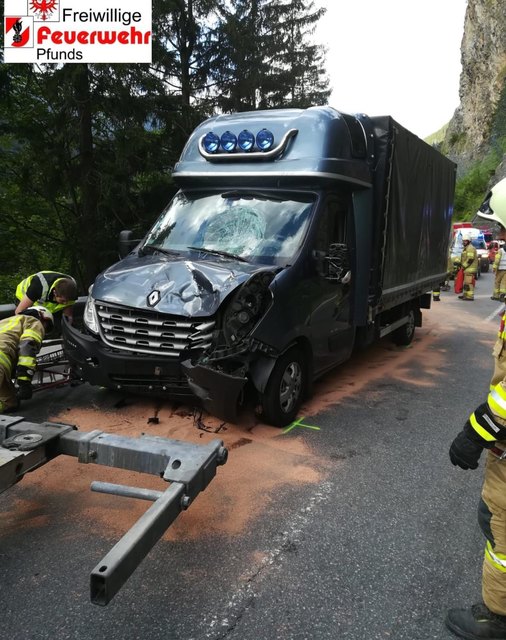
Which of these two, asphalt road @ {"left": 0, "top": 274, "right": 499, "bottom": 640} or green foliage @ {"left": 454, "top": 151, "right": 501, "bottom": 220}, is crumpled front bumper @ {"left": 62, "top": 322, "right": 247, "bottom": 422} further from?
green foliage @ {"left": 454, "top": 151, "right": 501, "bottom": 220}

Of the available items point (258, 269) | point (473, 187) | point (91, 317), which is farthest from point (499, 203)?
point (473, 187)

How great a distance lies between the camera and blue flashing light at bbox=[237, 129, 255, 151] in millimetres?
5246

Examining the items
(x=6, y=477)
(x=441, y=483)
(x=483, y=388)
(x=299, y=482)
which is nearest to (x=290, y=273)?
(x=299, y=482)

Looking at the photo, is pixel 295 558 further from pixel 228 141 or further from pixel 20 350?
pixel 228 141

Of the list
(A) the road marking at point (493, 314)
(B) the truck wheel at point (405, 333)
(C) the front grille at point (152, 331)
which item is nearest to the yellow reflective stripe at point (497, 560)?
(C) the front grille at point (152, 331)

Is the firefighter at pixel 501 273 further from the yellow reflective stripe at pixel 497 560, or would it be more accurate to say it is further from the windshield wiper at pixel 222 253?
the yellow reflective stripe at pixel 497 560

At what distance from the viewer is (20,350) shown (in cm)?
457

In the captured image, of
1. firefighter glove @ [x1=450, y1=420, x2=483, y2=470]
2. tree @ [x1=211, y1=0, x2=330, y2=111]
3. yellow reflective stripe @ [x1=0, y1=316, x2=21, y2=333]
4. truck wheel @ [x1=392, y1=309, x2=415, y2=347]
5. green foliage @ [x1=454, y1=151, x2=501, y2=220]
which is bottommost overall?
truck wheel @ [x1=392, y1=309, x2=415, y2=347]

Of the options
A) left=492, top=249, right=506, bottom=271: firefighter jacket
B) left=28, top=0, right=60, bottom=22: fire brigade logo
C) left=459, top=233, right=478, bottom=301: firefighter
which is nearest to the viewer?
left=28, top=0, right=60, bottom=22: fire brigade logo

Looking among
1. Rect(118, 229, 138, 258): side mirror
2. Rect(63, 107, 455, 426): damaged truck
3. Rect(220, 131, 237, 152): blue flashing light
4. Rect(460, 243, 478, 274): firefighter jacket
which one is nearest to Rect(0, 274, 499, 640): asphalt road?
Rect(63, 107, 455, 426): damaged truck

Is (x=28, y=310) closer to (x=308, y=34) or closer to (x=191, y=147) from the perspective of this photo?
(x=191, y=147)

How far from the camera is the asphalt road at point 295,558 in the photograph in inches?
95.0

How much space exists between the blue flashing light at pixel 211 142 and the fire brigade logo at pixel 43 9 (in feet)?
20.7

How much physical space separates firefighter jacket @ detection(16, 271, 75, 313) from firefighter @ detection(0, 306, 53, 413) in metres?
0.32
